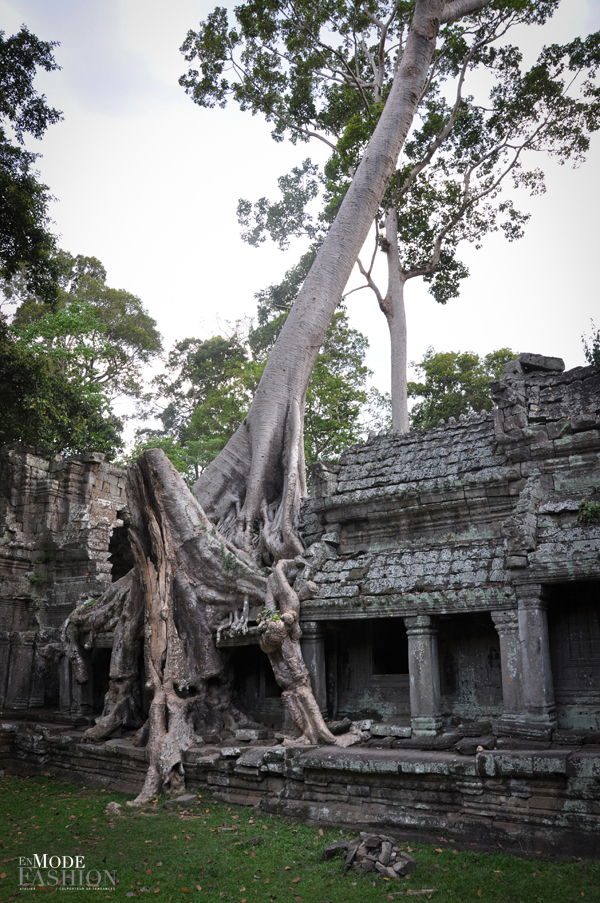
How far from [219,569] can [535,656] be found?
483 cm

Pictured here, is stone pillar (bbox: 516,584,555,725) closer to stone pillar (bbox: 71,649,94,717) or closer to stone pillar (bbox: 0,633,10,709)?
stone pillar (bbox: 71,649,94,717)

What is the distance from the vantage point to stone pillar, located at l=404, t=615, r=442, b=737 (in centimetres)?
776

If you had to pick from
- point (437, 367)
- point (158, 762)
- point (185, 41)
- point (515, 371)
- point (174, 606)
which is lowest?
point (158, 762)

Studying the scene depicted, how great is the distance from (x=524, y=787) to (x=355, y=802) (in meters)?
1.96

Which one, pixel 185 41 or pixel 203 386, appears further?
pixel 203 386

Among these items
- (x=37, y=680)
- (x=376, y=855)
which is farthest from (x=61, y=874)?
(x=37, y=680)

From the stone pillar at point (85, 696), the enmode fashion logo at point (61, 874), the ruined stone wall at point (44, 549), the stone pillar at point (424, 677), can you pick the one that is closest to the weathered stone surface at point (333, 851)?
the stone pillar at point (424, 677)

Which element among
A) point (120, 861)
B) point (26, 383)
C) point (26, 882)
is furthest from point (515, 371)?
point (26, 383)

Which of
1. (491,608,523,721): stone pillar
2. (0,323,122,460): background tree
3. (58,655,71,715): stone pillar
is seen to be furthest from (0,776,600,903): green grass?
(0,323,122,460): background tree

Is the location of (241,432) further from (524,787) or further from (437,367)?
(437,367)

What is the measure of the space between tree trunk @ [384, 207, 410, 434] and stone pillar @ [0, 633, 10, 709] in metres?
10.3

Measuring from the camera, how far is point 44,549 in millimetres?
15742

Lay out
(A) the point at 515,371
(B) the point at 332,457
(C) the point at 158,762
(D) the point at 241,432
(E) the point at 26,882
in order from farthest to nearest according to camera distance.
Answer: (B) the point at 332,457 → (D) the point at 241,432 → (A) the point at 515,371 → (C) the point at 158,762 → (E) the point at 26,882

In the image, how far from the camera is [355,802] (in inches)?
292
